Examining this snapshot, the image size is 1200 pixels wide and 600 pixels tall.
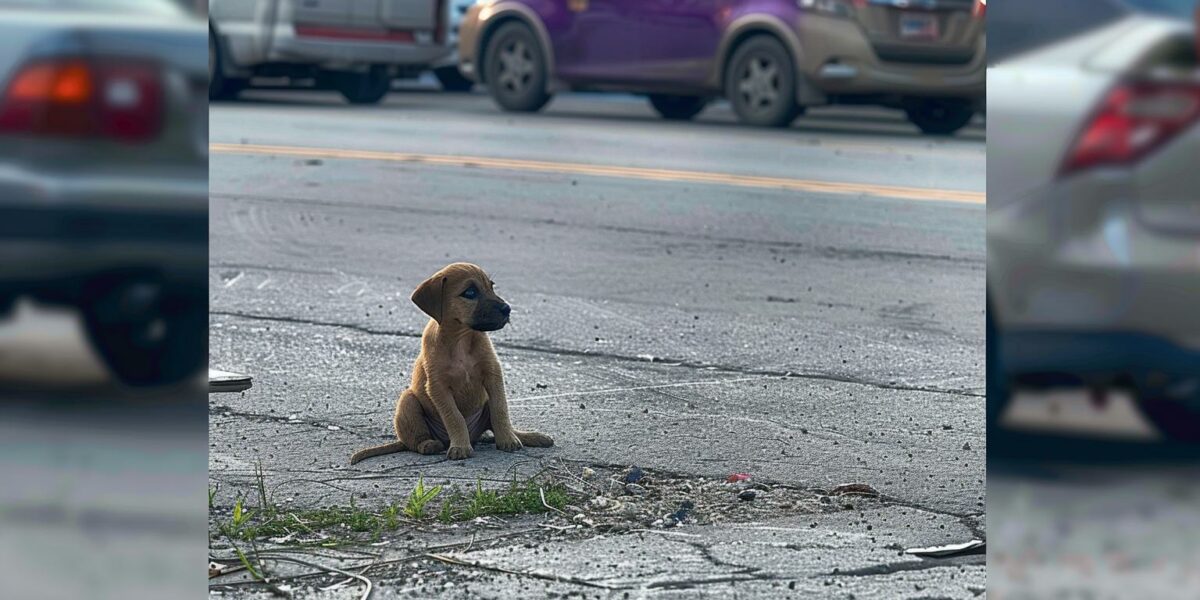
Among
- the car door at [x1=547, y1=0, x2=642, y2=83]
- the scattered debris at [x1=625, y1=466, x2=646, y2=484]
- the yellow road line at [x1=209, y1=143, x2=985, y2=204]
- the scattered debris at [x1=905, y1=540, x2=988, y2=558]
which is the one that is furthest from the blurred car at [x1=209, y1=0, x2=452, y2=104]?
the scattered debris at [x1=905, y1=540, x2=988, y2=558]

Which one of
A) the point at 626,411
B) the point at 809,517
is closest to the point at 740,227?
the point at 626,411

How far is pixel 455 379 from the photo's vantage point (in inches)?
169

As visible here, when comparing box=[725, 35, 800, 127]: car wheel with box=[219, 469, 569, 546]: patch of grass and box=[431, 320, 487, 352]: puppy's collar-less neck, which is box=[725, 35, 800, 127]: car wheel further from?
box=[219, 469, 569, 546]: patch of grass

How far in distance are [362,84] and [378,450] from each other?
38.4 feet

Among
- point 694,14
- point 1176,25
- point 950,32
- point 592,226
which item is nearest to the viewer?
point 1176,25

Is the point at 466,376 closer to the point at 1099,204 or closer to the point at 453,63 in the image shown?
the point at 1099,204

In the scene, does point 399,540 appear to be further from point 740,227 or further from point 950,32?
point 950,32

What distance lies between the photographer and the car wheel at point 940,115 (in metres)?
13.1

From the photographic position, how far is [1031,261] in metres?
1.49

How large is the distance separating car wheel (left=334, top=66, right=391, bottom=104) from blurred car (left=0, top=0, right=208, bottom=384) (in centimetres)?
1428

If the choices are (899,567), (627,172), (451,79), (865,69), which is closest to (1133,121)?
(899,567)

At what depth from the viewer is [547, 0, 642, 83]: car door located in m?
13.6

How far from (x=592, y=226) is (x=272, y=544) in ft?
17.1

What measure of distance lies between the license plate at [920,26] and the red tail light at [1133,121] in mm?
11295
